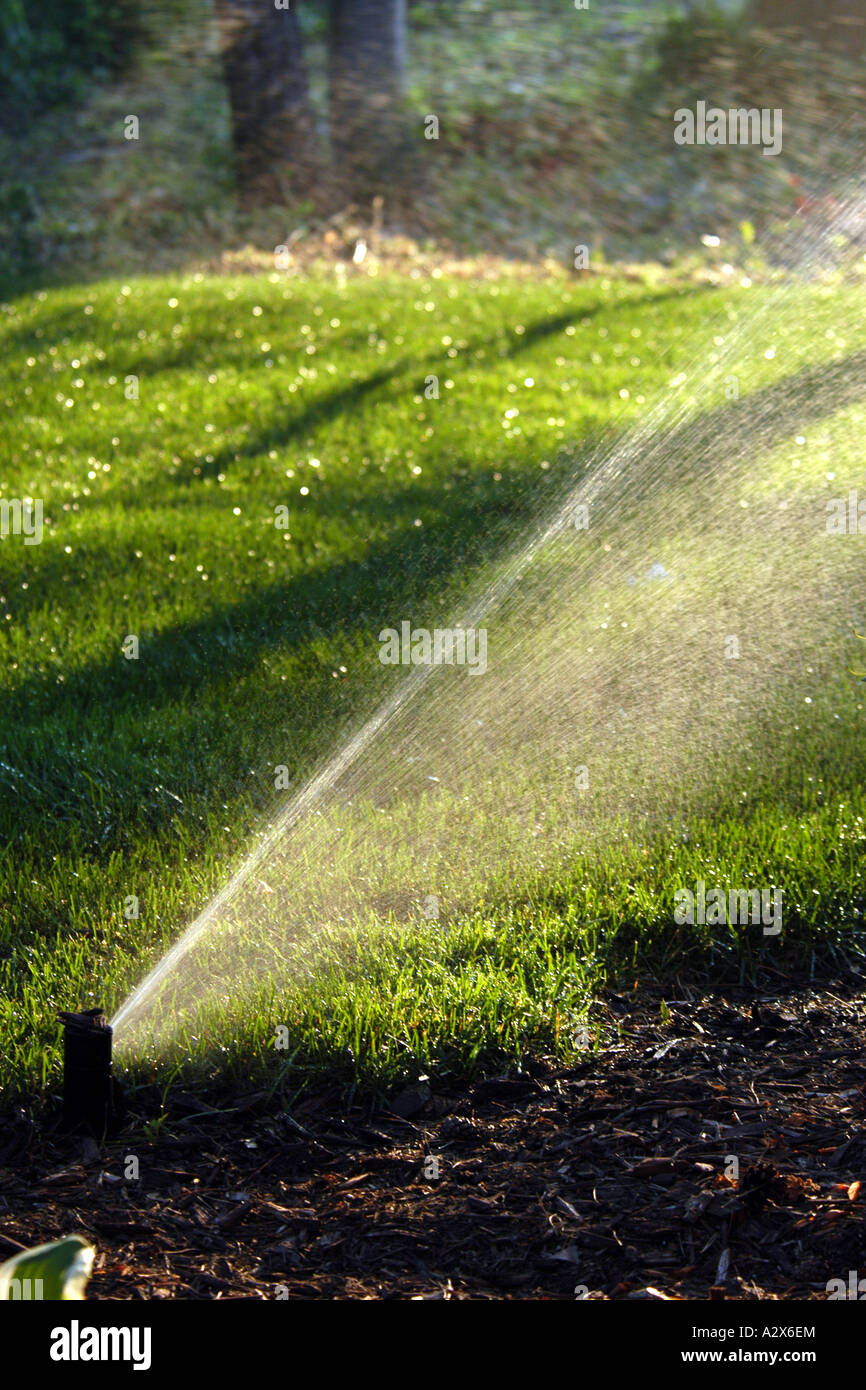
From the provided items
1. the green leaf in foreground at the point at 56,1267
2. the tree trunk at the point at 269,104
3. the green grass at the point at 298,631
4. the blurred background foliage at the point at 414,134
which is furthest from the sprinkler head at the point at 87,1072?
the tree trunk at the point at 269,104

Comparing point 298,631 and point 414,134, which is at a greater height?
point 414,134

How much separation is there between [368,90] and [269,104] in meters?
2.52

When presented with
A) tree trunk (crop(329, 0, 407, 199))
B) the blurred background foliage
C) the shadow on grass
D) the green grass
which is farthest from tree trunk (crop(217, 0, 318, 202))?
the shadow on grass

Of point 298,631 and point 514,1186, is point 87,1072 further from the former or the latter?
point 298,631

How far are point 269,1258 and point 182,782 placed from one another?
1.94 m

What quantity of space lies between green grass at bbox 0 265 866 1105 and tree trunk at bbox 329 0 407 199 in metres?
6.25

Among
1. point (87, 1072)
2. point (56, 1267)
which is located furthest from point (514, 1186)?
point (56, 1267)

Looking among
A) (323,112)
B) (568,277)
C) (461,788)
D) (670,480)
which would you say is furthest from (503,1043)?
(323,112)

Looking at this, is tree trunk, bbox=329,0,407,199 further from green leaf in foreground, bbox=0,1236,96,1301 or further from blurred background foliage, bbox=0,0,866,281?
green leaf in foreground, bbox=0,1236,96,1301

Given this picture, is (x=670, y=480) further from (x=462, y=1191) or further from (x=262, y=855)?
(x=462, y=1191)

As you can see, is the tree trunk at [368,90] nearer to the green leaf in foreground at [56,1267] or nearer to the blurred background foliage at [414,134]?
the blurred background foliage at [414,134]

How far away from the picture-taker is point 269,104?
14570mm

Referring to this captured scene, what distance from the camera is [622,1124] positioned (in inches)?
115

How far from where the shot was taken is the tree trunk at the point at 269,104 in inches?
559
